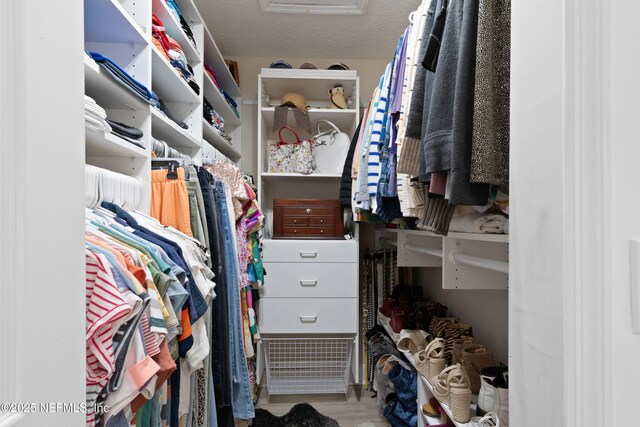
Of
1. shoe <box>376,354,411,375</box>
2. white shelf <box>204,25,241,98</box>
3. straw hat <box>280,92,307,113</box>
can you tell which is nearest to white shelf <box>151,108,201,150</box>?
white shelf <box>204,25,241,98</box>

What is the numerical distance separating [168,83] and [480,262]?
131 cm

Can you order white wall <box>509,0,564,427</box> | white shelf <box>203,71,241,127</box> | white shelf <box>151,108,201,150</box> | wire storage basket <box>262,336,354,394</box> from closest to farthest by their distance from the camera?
white wall <box>509,0,564,427</box> → white shelf <box>151,108,201,150</box> → white shelf <box>203,71,241,127</box> → wire storage basket <box>262,336,354,394</box>

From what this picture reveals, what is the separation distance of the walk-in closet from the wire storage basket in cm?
1

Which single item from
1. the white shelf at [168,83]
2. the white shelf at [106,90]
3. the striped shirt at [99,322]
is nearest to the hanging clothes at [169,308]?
the striped shirt at [99,322]

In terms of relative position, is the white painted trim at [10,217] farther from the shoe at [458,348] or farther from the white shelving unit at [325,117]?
the white shelving unit at [325,117]

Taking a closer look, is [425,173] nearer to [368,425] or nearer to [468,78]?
[468,78]

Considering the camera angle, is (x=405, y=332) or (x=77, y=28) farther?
(x=405, y=332)

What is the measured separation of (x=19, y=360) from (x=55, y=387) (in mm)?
86

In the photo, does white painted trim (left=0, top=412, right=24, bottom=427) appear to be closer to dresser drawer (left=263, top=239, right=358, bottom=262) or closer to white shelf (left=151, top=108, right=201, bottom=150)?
white shelf (left=151, top=108, right=201, bottom=150)

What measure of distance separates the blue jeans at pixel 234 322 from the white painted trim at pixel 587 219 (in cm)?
118

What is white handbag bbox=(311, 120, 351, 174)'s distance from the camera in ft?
8.13

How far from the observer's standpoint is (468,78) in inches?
Result: 28.7

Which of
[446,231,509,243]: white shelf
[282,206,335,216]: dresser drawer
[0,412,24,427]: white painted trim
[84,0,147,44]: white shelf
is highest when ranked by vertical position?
[84,0,147,44]: white shelf

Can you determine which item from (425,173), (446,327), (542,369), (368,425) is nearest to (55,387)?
(542,369)
